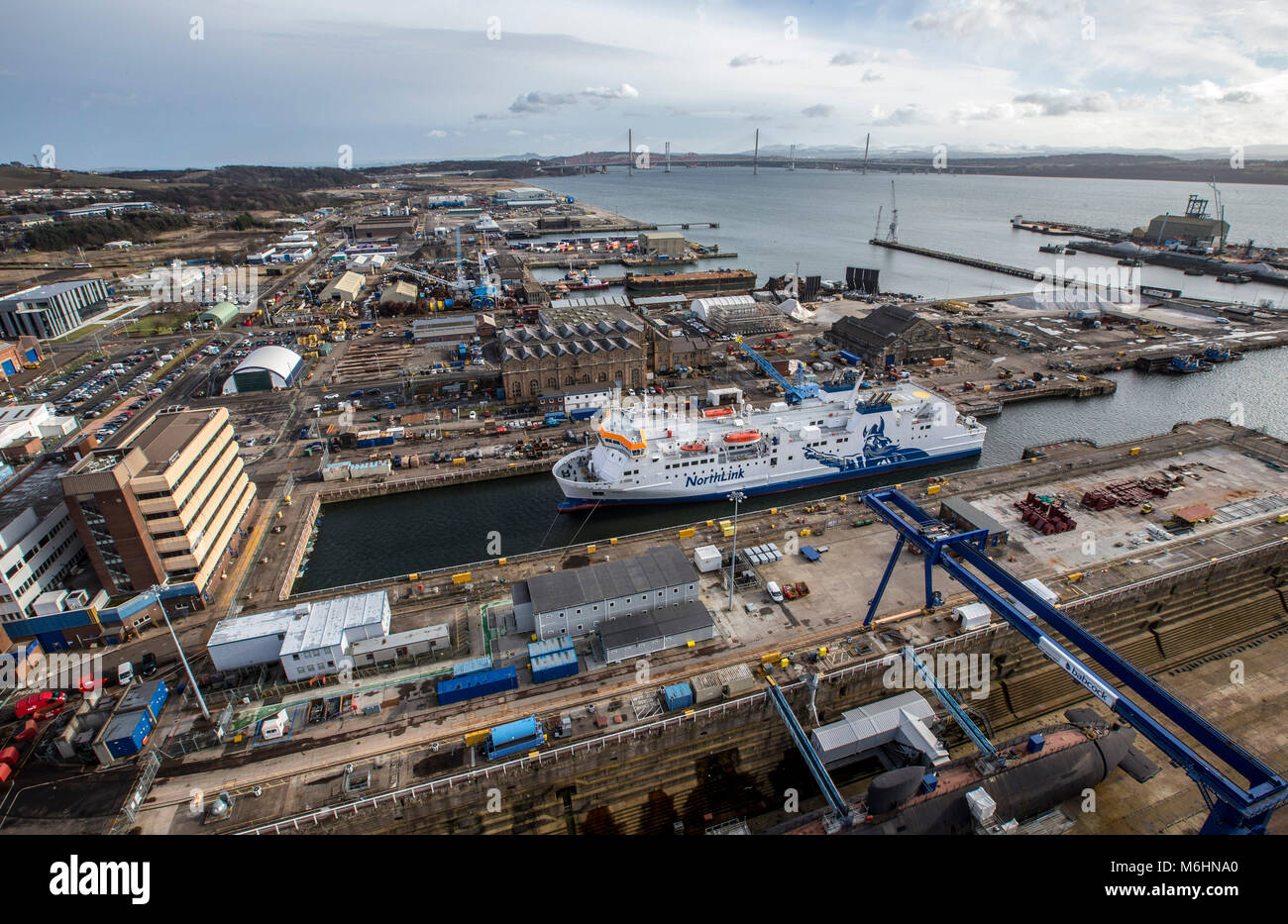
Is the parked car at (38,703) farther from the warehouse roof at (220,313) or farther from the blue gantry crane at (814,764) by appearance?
the warehouse roof at (220,313)

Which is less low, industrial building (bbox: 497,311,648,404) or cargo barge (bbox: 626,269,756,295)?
cargo barge (bbox: 626,269,756,295)

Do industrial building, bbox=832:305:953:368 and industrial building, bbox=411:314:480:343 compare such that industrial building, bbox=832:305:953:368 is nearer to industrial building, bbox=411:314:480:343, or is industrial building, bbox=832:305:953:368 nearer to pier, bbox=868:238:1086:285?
industrial building, bbox=411:314:480:343

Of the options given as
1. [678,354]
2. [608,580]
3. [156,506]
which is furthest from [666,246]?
[156,506]

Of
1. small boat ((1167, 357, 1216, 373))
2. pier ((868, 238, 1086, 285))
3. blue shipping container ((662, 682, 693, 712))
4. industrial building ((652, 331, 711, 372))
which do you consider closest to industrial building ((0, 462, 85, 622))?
blue shipping container ((662, 682, 693, 712))

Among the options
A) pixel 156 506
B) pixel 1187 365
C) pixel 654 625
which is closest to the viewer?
pixel 654 625

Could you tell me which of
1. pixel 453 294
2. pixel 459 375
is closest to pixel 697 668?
pixel 459 375

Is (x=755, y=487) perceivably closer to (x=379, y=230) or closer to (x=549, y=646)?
(x=549, y=646)

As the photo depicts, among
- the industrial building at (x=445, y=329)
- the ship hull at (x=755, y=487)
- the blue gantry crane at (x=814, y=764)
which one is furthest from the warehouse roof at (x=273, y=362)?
the blue gantry crane at (x=814, y=764)
